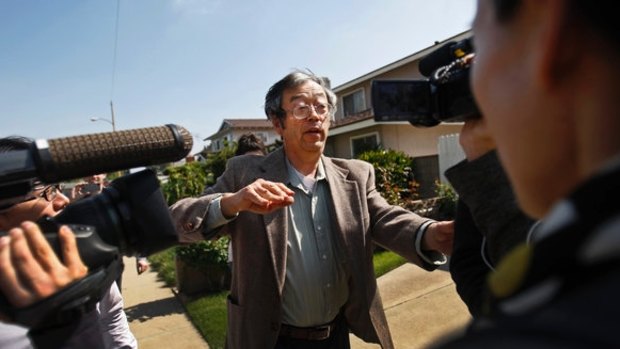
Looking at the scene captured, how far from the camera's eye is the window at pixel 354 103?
683 inches

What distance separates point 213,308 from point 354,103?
1393cm

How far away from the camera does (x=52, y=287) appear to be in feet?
2.64

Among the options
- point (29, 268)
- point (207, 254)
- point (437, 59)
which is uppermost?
point (437, 59)

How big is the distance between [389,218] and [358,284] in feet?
1.30

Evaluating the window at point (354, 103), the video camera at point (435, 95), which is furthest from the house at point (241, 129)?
the video camera at point (435, 95)

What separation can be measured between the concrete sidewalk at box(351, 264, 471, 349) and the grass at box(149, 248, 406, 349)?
0.36 metres

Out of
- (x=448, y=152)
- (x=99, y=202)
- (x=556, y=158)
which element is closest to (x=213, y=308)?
(x=99, y=202)

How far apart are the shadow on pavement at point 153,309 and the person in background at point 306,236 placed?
377cm

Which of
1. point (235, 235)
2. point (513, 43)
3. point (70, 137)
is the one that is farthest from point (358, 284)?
point (513, 43)

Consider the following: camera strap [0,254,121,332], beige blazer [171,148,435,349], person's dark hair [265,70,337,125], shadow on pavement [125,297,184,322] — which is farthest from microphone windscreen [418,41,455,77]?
shadow on pavement [125,297,184,322]

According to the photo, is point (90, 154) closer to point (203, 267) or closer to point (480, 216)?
point (480, 216)

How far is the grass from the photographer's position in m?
4.47

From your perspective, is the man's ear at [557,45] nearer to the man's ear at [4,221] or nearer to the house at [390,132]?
the man's ear at [4,221]

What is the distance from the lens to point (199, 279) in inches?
246
